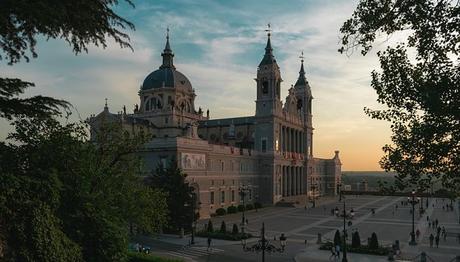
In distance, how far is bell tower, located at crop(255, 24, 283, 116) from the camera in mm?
83438

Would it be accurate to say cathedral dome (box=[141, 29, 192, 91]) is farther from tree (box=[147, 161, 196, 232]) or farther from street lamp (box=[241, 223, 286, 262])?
street lamp (box=[241, 223, 286, 262])

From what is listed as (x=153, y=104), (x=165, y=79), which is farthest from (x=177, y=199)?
(x=165, y=79)

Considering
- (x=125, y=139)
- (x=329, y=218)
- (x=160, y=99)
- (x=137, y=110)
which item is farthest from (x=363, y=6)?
(x=137, y=110)

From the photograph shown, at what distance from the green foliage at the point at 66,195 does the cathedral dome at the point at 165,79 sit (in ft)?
185

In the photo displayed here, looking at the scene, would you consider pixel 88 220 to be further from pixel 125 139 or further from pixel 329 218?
pixel 329 218

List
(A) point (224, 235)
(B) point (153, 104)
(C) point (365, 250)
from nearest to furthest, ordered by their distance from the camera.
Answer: (C) point (365, 250)
(A) point (224, 235)
(B) point (153, 104)

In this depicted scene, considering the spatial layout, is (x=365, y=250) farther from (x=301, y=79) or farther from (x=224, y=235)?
(x=301, y=79)

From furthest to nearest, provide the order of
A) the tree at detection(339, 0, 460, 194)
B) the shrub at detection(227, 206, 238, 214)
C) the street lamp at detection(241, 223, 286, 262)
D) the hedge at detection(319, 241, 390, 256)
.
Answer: the shrub at detection(227, 206, 238, 214)
the hedge at detection(319, 241, 390, 256)
the street lamp at detection(241, 223, 286, 262)
the tree at detection(339, 0, 460, 194)

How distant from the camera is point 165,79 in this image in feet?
279

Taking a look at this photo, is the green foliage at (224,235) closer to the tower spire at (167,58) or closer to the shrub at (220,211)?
the shrub at (220,211)

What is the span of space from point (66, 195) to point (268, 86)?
217ft

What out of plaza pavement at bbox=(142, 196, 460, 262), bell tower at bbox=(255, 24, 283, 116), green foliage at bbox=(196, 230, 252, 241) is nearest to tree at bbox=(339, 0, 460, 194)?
plaza pavement at bbox=(142, 196, 460, 262)

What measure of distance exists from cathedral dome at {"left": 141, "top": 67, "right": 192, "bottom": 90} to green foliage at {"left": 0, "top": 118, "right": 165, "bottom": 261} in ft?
185

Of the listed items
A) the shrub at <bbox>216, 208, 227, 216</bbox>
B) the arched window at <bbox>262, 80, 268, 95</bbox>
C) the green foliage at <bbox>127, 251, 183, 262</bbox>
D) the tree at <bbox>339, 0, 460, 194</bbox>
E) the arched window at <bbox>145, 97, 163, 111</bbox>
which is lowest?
the shrub at <bbox>216, 208, 227, 216</bbox>
